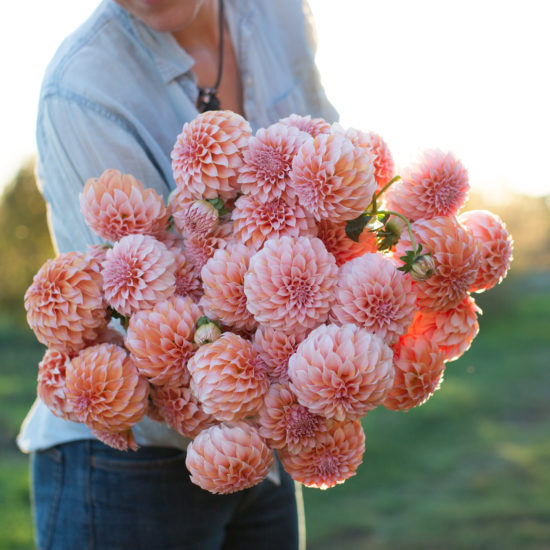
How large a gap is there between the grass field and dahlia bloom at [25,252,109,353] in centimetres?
190

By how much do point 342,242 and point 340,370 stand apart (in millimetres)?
186

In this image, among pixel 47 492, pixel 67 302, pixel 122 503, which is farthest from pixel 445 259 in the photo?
pixel 47 492

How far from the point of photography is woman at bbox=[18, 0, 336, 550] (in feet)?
3.18

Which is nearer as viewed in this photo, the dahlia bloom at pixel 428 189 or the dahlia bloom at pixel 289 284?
the dahlia bloom at pixel 289 284

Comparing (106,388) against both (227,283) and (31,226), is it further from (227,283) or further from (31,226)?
(31,226)

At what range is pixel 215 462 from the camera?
2.54 ft

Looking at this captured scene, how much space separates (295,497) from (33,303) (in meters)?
0.74

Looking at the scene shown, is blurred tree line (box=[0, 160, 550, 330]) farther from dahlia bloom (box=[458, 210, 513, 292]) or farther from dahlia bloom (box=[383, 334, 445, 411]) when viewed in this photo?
dahlia bloom (box=[383, 334, 445, 411])

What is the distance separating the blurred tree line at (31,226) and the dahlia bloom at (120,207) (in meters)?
4.36

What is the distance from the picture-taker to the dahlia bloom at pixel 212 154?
0.81 meters

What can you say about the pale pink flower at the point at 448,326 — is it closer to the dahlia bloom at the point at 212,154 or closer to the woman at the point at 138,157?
the dahlia bloom at the point at 212,154

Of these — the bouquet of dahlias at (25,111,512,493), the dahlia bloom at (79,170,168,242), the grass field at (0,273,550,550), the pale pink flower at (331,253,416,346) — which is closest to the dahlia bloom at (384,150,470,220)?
the bouquet of dahlias at (25,111,512,493)

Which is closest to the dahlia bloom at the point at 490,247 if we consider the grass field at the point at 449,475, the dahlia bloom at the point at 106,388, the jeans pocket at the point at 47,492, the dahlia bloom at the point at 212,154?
the dahlia bloom at the point at 212,154

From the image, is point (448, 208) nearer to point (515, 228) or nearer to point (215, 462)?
point (215, 462)
